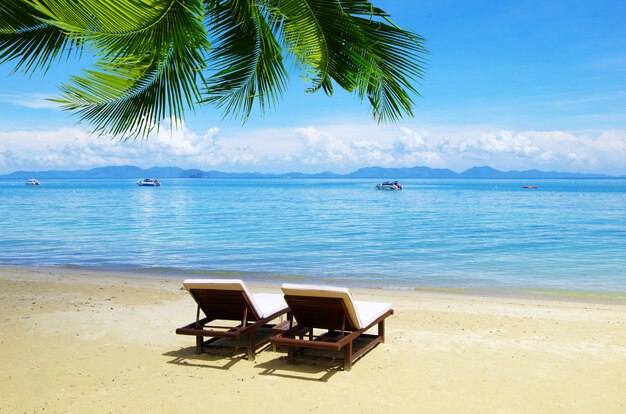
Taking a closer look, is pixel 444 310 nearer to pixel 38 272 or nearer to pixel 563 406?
pixel 563 406

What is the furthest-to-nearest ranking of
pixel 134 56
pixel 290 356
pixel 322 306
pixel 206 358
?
pixel 206 358
pixel 290 356
pixel 322 306
pixel 134 56

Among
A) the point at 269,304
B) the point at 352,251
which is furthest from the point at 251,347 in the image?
the point at 352,251

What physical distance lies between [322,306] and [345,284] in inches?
296

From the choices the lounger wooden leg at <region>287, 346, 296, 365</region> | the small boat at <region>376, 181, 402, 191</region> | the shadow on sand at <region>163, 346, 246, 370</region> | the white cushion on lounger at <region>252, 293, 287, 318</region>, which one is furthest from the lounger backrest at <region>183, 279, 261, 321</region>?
the small boat at <region>376, 181, 402, 191</region>

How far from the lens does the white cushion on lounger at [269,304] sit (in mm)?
6141

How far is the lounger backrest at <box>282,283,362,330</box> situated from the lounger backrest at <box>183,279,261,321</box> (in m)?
0.54

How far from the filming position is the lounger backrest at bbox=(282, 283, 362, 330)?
17.1 ft

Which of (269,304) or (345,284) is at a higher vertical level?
(269,304)

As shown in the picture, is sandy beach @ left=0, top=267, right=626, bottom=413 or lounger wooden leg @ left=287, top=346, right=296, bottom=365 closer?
sandy beach @ left=0, top=267, right=626, bottom=413

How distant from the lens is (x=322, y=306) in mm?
5379

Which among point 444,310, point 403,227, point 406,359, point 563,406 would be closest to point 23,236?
point 403,227

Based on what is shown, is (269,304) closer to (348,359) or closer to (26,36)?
(348,359)

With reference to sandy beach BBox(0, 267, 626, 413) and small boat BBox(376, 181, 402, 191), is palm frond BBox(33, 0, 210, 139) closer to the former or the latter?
sandy beach BBox(0, 267, 626, 413)

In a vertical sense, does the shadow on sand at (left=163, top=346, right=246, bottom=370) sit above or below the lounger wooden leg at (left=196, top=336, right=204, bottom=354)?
below
